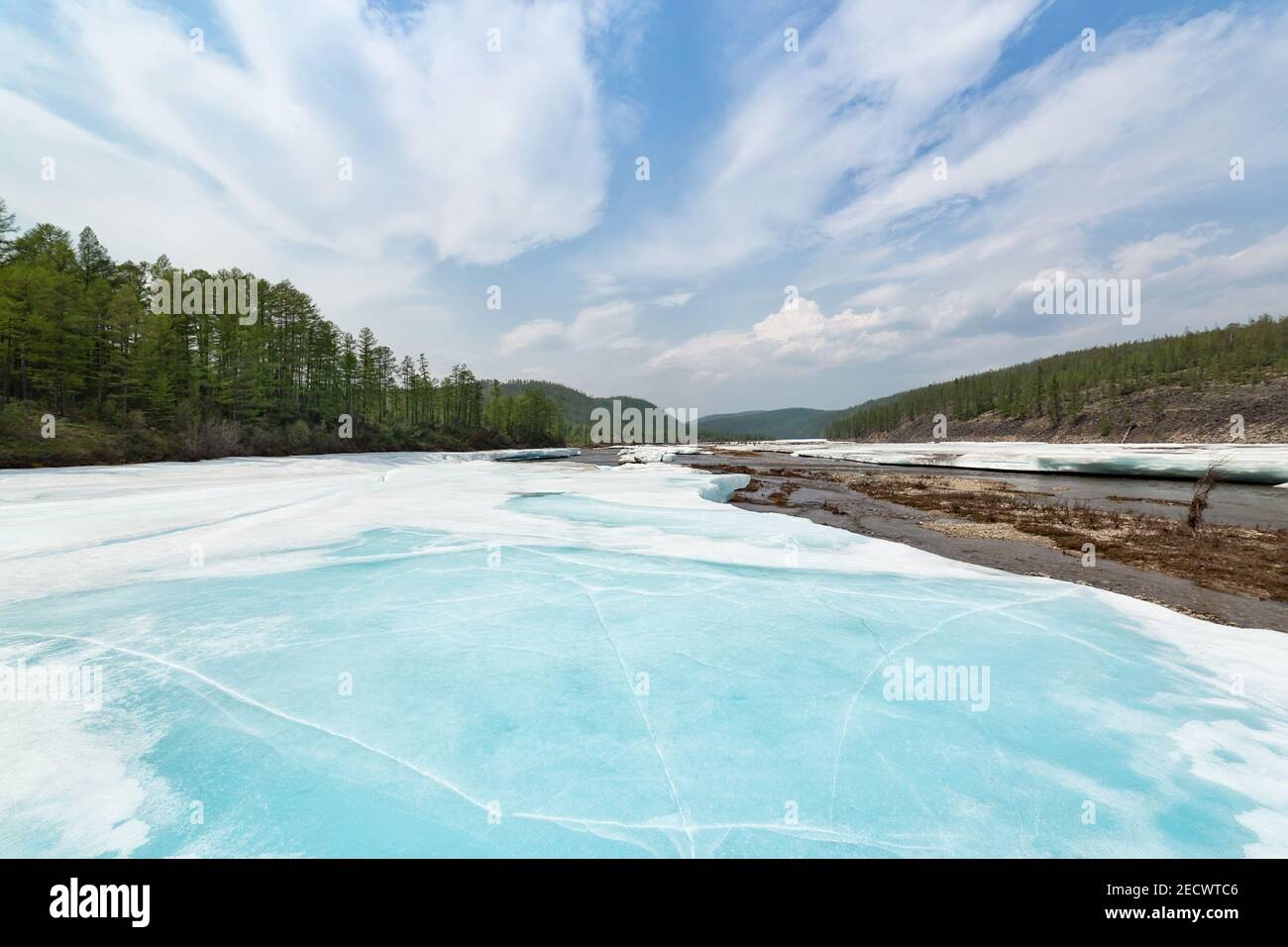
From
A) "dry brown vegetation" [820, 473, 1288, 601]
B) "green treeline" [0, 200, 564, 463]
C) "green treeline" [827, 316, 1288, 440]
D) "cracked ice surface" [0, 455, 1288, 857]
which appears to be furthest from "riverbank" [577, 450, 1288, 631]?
"green treeline" [827, 316, 1288, 440]

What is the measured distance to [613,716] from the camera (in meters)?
3.17

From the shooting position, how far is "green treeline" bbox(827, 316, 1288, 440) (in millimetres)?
66062

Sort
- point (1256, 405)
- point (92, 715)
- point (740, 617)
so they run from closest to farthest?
point (92, 715)
point (740, 617)
point (1256, 405)

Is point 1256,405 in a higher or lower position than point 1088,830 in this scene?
higher

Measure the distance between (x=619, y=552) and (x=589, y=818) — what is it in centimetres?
543

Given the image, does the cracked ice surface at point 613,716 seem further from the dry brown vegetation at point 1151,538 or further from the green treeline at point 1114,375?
the green treeline at point 1114,375

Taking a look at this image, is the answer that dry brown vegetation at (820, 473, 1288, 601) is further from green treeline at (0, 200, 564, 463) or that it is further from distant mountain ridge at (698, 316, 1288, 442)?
distant mountain ridge at (698, 316, 1288, 442)

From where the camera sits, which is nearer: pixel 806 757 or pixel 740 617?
pixel 806 757

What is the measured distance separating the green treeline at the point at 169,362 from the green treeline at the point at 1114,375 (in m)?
106

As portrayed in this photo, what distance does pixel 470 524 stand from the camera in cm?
989

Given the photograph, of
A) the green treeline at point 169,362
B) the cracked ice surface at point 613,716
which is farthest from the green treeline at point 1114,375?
the green treeline at point 169,362
